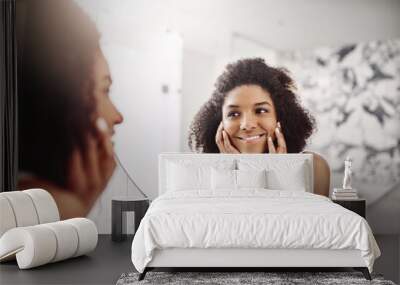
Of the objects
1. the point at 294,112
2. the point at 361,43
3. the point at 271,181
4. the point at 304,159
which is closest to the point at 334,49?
the point at 361,43

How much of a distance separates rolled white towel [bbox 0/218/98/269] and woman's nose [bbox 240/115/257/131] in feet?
7.60

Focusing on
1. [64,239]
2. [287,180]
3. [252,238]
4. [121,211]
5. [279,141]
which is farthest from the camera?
[279,141]

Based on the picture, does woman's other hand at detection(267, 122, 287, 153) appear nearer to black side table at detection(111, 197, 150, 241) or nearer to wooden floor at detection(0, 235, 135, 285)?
black side table at detection(111, 197, 150, 241)

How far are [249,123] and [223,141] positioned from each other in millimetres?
366

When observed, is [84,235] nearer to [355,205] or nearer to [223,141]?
[223,141]

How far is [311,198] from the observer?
5371 millimetres

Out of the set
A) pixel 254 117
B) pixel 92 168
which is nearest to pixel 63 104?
pixel 92 168

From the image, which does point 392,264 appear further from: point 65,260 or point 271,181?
point 65,260

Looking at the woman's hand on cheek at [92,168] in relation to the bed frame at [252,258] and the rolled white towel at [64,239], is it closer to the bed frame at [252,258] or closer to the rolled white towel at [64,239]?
the rolled white towel at [64,239]

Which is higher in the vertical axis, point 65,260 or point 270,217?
point 270,217

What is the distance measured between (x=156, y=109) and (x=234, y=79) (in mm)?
979

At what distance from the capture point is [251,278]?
4.56 m

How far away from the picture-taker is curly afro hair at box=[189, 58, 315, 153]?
22.1 ft

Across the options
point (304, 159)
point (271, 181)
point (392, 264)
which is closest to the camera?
point (392, 264)
